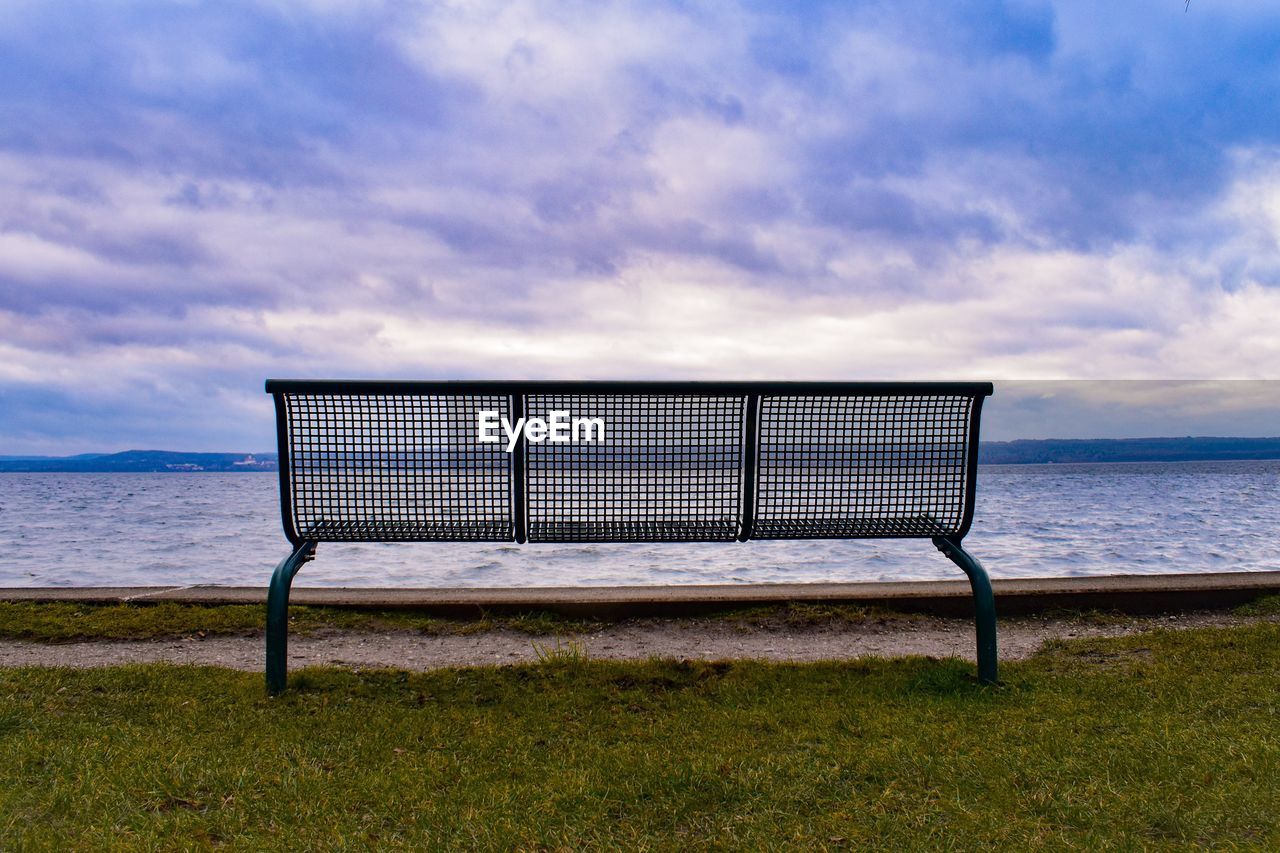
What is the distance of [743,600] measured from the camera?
5969mm

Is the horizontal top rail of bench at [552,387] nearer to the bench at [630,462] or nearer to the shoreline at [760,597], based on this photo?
the bench at [630,462]

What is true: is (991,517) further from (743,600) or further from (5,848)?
(5,848)

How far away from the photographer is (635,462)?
4.32 meters

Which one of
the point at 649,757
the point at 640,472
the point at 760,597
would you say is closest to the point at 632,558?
the point at 760,597

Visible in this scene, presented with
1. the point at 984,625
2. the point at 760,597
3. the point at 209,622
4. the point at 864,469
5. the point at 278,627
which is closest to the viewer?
the point at 278,627

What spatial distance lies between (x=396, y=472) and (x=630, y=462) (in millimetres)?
1158

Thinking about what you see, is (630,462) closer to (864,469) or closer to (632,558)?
(864,469)

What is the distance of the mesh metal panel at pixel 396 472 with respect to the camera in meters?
4.18

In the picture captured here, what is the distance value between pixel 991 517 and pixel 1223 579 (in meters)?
19.4

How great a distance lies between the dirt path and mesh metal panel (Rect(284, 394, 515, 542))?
100cm

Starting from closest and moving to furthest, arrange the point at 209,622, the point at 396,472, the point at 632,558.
Answer: the point at 396,472 → the point at 209,622 → the point at 632,558

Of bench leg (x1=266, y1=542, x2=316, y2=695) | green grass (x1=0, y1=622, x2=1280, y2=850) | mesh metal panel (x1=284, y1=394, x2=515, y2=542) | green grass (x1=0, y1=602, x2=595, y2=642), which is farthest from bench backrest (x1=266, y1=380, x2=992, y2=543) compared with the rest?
green grass (x1=0, y1=602, x2=595, y2=642)

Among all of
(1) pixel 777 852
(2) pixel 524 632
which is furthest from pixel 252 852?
(2) pixel 524 632

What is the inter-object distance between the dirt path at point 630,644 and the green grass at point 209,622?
0.34ft
